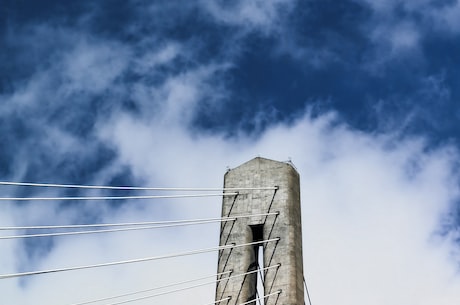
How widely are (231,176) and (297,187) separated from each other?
6.92ft

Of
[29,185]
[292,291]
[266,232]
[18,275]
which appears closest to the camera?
[18,275]

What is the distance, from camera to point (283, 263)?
16.3 m

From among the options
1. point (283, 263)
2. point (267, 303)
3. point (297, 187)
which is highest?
point (297, 187)

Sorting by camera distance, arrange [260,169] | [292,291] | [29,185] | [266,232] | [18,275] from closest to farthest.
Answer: [18,275], [29,185], [292,291], [266,232], [260,169]

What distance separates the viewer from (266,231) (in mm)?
17109

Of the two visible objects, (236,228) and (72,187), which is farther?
(236,228)

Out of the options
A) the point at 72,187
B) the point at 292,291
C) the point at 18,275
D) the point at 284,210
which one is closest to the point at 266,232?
the point at 284,210

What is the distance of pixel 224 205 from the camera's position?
18.1 metres

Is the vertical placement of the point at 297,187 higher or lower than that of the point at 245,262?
higher

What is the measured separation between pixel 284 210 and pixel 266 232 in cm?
81

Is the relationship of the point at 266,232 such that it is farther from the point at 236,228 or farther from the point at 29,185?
the point at 29,185

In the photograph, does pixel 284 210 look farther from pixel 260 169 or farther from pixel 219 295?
pixel 219 295

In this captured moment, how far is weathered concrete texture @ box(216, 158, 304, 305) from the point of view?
16266mm

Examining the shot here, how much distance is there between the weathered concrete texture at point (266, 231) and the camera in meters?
16.3
